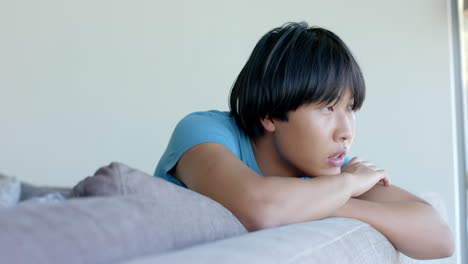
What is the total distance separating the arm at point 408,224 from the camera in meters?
0.95

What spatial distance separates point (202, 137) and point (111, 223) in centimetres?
61

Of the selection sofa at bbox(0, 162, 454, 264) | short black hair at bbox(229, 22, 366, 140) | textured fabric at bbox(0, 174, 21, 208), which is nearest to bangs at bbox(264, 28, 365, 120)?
short black hair at bbox(229, 22, 366, 140)

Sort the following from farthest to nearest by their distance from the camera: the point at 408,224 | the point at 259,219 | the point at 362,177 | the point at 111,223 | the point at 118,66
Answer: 1. the point at 118,66
2. the point at 362,177
3. the point at 408,224
4. the point at 259,219
5. the point at 111,223

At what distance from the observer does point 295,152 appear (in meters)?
1.23

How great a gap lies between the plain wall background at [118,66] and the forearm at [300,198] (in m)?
1.88

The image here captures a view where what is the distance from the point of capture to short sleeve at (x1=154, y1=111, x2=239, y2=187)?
1.10 metres

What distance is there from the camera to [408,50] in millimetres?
2670

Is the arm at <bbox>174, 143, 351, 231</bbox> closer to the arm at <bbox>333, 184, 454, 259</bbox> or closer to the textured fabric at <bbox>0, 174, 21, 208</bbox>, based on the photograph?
the arm at <bbox>333, 184, 454, 259</bbox>

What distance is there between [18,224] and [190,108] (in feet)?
7.91

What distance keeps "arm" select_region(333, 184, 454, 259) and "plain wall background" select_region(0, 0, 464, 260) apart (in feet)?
5.76

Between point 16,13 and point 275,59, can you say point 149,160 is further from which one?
point 275,59

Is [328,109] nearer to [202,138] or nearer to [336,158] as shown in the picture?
[336,158]

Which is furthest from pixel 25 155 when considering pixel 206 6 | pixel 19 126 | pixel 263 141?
pixel 263 141

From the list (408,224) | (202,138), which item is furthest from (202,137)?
(408,224)
